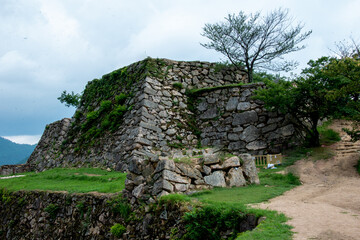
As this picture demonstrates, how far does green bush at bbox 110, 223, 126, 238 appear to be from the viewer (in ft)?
19.7

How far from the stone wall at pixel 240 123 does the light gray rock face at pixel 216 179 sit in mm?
5158

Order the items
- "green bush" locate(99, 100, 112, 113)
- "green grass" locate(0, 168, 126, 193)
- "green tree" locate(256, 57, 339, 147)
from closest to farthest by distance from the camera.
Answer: "green grass" locate(0, 168, 126, 193) → "green tree" locate(256, 57, 339, 147) → "green bush" locate(99, 100, 112, 113)

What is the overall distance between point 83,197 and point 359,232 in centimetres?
633

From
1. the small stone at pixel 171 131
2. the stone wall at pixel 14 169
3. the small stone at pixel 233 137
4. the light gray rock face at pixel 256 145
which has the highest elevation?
the small stone at pixel 171 131

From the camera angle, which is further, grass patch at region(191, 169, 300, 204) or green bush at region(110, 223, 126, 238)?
green bush at region(110, 223, 126, 238)

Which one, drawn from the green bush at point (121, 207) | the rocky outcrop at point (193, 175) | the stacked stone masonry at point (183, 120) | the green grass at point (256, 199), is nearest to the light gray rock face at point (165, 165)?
the rocky outcrop at point (193, 175)

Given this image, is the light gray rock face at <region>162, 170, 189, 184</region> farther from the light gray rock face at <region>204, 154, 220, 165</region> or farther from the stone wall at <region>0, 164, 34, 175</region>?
the stone wall at <region>0, 164, 34, 175</region>

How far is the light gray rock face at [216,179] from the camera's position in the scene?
6586mm

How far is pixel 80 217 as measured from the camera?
747 cm

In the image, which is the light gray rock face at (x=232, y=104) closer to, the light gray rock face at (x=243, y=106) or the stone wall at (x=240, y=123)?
the stone wall at (x=240, y=123)

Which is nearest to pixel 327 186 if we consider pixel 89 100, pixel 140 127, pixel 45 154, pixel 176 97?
pixel 140 127

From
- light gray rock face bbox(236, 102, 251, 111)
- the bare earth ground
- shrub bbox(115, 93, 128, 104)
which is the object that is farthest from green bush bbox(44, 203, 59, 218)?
light gray rock face bbox(236, 102, 251, 111)

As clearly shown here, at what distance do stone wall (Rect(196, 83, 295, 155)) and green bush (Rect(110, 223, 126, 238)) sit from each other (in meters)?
6.87

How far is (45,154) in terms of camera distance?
17797mm
